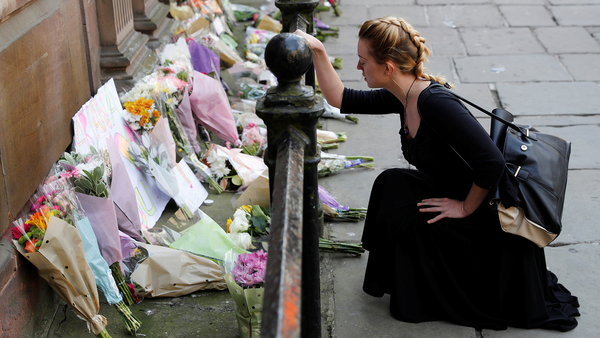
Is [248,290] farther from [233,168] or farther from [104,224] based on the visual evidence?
[233,168]

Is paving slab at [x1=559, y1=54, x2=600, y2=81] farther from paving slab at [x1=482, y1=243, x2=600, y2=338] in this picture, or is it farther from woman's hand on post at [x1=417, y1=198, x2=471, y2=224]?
woman's hand on post at [x1=417, y1=198, x2=471, y2=224]

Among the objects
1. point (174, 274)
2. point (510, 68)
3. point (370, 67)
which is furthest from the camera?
point (510, 68)

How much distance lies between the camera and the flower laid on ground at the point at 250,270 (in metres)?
2.12

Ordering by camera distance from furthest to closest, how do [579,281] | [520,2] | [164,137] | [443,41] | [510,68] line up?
[520,2] < [443,41] < [510,68] < [164,137] < [579,281]

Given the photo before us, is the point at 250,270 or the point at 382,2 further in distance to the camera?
the point at 382,2

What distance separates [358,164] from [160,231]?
1.55 m

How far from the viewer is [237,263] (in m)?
2.24

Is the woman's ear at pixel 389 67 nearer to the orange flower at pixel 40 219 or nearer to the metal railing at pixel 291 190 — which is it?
the metal railing at pixel 291 190

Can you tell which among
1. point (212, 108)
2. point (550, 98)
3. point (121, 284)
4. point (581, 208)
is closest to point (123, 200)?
point (121, 284)

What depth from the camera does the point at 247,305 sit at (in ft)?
6.81

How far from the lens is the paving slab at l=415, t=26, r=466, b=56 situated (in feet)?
20.2

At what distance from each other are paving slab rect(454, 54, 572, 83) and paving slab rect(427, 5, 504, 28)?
4.45 ft

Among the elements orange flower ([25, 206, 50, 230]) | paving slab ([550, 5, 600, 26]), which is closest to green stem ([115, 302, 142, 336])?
orange flower ([25, 206, 50, 230])

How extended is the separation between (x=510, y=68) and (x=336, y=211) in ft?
11.1
